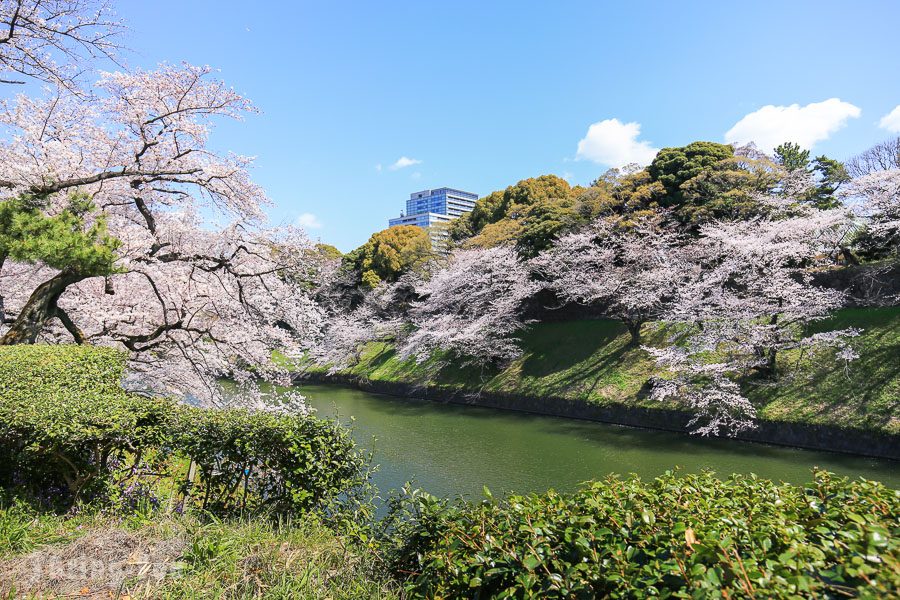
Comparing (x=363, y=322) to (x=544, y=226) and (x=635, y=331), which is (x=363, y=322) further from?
(x=635, y=331)

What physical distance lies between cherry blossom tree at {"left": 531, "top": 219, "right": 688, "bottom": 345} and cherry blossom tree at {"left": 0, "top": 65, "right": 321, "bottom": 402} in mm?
11577

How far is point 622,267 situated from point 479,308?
675 cm

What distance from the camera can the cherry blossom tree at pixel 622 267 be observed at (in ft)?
55.0

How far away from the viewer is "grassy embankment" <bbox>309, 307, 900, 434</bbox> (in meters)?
11.7

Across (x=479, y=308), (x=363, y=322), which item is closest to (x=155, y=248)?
(x=479, y=308)

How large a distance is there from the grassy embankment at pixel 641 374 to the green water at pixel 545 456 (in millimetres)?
1177

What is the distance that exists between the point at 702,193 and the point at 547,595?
19.8m

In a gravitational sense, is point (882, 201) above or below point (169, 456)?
above

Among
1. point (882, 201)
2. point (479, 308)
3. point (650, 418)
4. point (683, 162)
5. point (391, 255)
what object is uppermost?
point (683, 162)

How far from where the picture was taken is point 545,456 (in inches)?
471

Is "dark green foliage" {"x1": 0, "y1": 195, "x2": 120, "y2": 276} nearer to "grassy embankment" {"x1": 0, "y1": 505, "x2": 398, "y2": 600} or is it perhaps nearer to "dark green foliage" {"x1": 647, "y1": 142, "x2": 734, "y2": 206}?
"grassy embankment" {"x1": 0, "y1": 505, "x2": 398, "y2": 600}

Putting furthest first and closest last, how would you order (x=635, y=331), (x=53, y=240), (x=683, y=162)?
(x=683, y=162) → (x=635, y=331) → (x=53, y=240)

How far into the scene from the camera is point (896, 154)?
19.6m

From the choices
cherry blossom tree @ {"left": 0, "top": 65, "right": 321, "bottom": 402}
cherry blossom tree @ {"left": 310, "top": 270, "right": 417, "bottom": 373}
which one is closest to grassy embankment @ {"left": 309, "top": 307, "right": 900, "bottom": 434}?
cherry blossom tree @ {"left": 310, "top": 270, "right": 417, "bottom": 373}
